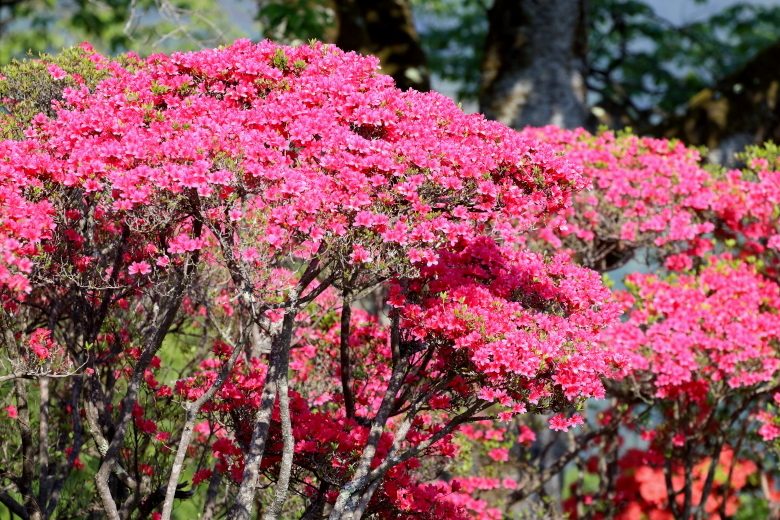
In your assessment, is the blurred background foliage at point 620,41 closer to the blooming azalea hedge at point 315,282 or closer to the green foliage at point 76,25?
the green foliage at point 76,25

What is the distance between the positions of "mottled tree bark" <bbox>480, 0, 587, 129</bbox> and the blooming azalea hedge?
378 cm

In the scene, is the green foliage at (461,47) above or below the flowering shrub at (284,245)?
above

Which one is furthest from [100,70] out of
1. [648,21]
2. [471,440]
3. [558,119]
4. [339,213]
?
[648,21]

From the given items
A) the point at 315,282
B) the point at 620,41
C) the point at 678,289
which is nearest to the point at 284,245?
the point at 315,282

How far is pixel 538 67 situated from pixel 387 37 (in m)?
2.46

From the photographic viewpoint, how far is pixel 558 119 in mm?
12727

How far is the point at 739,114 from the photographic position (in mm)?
12211

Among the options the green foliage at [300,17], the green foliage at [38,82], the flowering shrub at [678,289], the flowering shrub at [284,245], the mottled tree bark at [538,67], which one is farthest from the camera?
the green foliage at [300,17]

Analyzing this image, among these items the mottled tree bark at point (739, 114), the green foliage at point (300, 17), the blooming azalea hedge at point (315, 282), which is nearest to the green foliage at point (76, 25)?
the green foliage at point (300, 17)

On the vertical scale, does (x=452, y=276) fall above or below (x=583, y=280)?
below

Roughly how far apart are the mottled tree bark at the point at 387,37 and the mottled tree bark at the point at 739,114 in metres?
3.95

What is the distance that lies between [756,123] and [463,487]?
6962mm

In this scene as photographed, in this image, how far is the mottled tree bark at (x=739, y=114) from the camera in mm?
12094

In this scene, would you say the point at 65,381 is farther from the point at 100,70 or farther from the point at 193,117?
the point at 193,117
